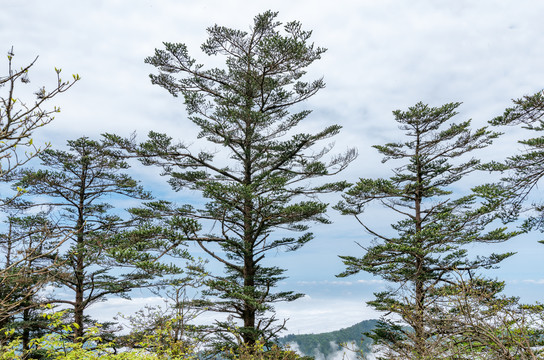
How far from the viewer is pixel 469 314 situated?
449 cm

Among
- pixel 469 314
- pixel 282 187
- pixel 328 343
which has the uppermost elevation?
pixel 282 187

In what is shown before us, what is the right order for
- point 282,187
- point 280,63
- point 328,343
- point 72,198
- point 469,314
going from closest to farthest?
point 469,314, point 282,187, point 280,63, point 72,198, point 328,343

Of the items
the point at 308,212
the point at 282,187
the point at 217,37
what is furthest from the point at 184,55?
the point at 308,212

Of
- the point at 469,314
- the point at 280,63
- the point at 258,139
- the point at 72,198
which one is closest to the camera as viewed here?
the point at 469,314

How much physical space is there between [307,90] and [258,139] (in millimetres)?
2703

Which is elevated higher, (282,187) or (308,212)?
(282,187)

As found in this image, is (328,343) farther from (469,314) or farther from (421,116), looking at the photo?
(469,314)

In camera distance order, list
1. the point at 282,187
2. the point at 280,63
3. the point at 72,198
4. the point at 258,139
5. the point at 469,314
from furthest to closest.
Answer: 1. the point at 72,198
2. the point at 258,139
3. the point at 280,63
4. the point at 282,187
5. the point at 469,314

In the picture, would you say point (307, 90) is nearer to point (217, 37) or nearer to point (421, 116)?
point (217, 37)

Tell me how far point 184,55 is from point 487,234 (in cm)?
1322

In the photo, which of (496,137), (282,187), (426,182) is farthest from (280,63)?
(496,137)

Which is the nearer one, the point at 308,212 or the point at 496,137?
the point at 308,212

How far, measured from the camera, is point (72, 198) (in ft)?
50.4

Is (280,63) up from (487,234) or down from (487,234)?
up
